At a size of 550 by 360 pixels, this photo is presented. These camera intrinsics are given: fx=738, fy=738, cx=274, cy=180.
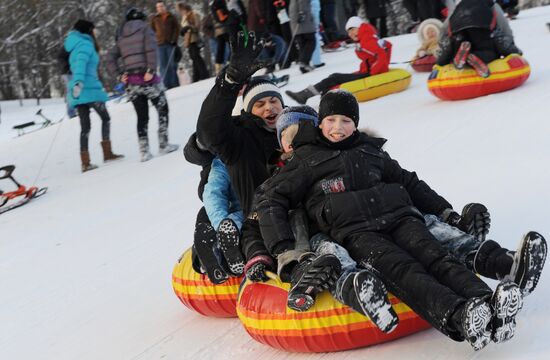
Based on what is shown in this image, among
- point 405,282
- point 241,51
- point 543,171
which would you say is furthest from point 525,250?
point 543,171

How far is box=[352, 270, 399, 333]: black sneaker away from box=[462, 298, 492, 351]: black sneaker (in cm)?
27

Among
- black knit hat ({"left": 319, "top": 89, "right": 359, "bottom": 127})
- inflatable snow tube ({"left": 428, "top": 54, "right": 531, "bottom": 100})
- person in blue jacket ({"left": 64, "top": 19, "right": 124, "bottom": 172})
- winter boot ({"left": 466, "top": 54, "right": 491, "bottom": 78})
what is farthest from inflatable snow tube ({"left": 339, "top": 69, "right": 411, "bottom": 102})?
black knit hat ({"left": 319, "top": 89, "right": 359, "bottom": 127})

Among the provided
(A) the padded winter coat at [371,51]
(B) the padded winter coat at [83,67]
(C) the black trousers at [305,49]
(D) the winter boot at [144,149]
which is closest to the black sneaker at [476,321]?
(D) the winter boot at [144,149]

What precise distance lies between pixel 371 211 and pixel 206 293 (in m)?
1.07

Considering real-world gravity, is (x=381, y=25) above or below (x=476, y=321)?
below

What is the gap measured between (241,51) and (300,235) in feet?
2.69

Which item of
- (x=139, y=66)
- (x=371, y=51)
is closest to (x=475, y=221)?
(x=139, y=66)

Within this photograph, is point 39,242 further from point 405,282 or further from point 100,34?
point 100,34

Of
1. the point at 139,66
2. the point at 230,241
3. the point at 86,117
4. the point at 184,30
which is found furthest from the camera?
the point at 184,30

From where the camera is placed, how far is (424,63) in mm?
10211

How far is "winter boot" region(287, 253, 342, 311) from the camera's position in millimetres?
2635

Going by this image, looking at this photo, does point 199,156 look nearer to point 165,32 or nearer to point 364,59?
point 364,59

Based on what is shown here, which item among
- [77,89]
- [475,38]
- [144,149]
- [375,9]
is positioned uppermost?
[475,38]

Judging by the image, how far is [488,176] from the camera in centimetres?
492
